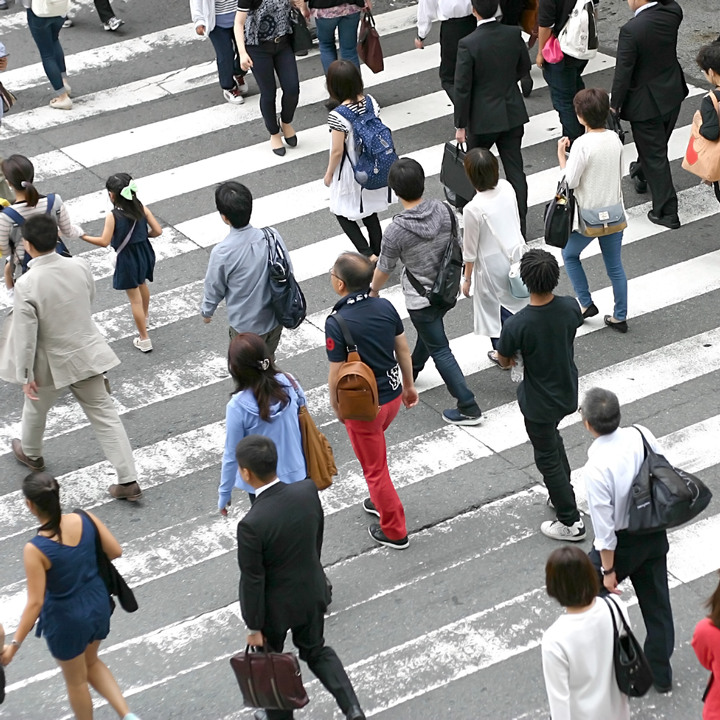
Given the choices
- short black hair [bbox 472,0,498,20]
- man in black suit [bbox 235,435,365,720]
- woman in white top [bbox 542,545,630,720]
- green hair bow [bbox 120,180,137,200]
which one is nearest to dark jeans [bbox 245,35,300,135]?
short black hair [bbox 472,0,498,20]

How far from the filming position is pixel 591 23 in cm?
1064

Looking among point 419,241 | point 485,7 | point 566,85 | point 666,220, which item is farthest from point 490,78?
point 419,241

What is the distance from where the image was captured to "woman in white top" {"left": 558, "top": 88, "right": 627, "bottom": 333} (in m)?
8.09

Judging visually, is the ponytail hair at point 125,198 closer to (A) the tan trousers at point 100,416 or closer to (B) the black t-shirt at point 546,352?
(A) the tan trousers at point 100,416

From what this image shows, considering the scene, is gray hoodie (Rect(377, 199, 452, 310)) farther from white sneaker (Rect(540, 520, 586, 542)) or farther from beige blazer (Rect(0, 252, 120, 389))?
beige blazer (Rect(0, 252, 120, 389))

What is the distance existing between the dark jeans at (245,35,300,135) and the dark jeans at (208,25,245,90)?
110 centimetres

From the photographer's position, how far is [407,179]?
288 inches

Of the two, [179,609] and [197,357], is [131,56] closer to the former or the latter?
[197,357]

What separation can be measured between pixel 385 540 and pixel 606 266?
307 cm

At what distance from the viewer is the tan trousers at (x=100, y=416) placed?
7191 millimetres

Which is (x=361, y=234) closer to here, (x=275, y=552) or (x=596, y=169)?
(x=596, y=169)

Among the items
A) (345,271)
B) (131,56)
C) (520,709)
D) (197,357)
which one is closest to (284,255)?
(345,271)

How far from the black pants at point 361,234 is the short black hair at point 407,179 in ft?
6.64

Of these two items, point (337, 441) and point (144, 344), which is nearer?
point (337, 441)
